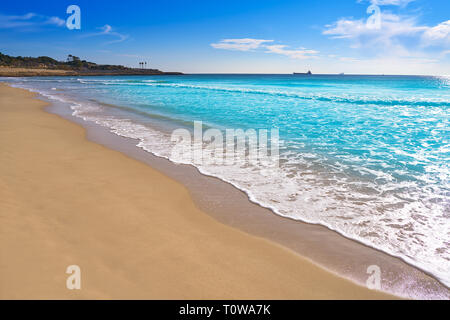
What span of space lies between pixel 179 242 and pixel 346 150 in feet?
24.4

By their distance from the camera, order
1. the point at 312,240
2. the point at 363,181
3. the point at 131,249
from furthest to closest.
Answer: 1. the point at 363,181
2. the point at 312,240
3. the point at 131,249

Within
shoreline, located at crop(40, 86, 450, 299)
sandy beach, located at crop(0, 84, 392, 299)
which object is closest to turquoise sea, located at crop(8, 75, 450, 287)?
shoreline, located at crop(40, 86, 450, 299)

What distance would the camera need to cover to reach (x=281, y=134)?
11.9m

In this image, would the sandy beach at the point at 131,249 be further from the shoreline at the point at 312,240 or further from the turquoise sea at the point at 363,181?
the turquoise sea at the point at 363,181

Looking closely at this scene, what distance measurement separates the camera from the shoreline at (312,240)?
3.32 m

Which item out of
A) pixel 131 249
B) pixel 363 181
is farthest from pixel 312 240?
pixel 363 181

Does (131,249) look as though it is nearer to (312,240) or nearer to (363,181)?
(312,240)

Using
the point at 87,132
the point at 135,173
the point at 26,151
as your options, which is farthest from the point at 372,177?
the point at 87,132

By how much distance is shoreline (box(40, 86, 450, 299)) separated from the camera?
3316mm

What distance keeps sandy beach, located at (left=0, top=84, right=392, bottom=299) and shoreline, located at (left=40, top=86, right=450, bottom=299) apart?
21cm

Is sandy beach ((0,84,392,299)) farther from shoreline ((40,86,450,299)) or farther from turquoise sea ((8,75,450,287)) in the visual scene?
turquoise sea ((8,75,450,287))

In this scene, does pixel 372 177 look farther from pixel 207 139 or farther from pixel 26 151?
pixel 26 151

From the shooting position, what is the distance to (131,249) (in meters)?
3.64

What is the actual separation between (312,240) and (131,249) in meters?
2.65
